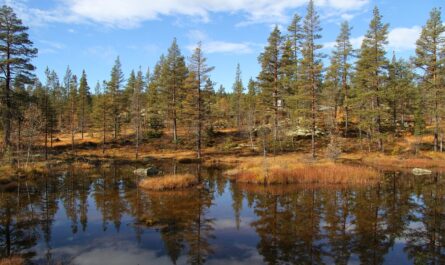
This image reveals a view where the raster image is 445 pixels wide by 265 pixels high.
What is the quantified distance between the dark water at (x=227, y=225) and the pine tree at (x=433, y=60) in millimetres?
23866

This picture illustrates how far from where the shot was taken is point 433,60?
43.6m

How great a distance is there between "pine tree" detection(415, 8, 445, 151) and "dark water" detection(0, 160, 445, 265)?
23.9 m

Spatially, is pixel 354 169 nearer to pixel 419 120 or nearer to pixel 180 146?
pixel 419 120

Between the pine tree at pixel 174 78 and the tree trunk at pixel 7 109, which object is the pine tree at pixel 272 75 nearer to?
the pine tree at pixel 174 78

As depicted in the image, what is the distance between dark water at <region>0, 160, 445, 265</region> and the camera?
37.6 ft

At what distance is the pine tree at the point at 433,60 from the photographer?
42.6 m

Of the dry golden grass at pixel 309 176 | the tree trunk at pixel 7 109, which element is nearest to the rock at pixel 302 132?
the dry golden grass at pixel 309 176

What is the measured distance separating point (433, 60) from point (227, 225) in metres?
42.0

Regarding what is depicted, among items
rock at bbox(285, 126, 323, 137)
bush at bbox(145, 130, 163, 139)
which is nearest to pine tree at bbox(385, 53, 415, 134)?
rock at bbox(285, 126, 323, 137)

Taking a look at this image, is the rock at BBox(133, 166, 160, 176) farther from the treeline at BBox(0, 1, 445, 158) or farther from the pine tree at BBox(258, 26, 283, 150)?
the pine tree at BBox(258, 26, 283, 150)

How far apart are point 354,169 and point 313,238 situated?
16.7 meters

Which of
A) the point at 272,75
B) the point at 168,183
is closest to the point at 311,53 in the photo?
the point at 272,75

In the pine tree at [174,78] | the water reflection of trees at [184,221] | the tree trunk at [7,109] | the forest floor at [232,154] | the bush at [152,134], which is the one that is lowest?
the water reflection of trees at [184,221]

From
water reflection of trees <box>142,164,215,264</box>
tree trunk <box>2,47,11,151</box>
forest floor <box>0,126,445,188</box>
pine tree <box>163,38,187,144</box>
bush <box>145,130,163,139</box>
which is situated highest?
pine tree <box>163,38,187,144</box>
